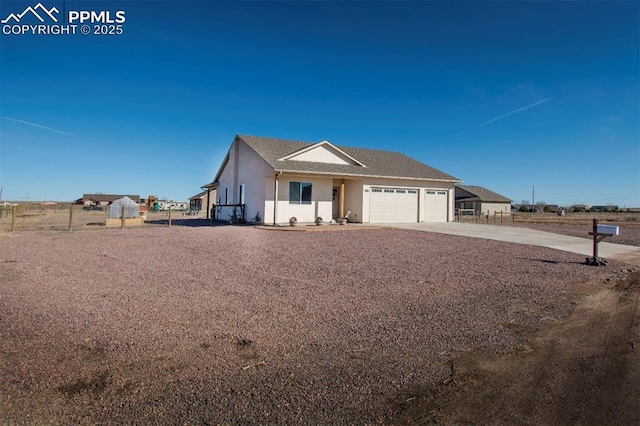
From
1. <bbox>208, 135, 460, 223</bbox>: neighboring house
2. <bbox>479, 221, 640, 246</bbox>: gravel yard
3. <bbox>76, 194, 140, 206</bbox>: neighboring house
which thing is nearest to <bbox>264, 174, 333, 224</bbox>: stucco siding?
<bbox>208, 135, 460, 223</bbox>: neighboring house

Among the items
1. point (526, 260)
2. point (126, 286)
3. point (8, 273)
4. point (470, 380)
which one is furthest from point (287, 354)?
point (526, 260)

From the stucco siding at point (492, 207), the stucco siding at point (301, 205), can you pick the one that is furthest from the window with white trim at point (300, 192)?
the stucco siding at point (492, 207)

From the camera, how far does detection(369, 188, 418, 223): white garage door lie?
21.2 metres

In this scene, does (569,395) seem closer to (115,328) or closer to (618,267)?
(115,328)

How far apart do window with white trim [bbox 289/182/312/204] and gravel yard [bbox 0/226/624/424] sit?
9817 mm

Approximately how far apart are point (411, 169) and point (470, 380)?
21.9 m

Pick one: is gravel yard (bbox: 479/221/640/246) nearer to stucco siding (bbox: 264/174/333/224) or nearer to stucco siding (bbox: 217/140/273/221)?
stucco siding (bbox: 264/174/333/224)

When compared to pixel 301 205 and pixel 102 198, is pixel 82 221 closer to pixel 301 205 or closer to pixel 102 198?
pixel 301 205

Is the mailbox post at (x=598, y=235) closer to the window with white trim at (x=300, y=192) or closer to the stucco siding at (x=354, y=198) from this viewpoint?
the stucco siding at (x=354, y=198)

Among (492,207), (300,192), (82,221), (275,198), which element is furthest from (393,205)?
(492,207)

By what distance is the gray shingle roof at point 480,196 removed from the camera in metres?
57.9

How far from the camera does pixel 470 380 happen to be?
3174 mm

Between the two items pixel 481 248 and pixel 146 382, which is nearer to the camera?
pixel 146 382

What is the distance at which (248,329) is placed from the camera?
14.3 feet
